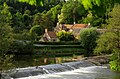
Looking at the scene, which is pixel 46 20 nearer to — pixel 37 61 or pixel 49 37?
pixel 49 37

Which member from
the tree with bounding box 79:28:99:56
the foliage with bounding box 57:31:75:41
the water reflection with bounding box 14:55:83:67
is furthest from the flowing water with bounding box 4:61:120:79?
the foliage with bounding box 57:31:75:41

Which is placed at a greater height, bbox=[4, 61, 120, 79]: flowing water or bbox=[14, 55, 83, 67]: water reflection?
bbox=[4, 61, 120, 79]: flowing water

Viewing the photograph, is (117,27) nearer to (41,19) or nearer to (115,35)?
(115,35)

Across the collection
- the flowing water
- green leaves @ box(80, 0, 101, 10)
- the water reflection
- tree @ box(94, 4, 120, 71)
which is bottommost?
→ the water reflection

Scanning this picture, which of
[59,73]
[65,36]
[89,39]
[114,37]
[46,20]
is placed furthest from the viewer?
[46,20]

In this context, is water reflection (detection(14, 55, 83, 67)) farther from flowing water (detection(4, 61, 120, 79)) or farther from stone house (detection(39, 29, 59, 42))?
stone house (detection(39, 29, 59, 42))

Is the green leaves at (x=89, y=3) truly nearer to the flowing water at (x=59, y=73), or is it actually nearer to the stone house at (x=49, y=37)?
the flowing water at (x=59, y=73)

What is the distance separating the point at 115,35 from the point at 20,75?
10988mm

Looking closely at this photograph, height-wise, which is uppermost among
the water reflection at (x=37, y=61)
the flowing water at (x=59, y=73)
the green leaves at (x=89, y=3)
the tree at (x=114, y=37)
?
the green leaves at (x=89, y=3)

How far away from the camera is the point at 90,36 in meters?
55.1

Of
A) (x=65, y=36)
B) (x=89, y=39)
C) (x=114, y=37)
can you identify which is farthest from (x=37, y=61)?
(x=65, y=36)

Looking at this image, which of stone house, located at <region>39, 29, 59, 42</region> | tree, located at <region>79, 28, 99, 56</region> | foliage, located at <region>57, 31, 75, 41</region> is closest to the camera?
tree, located at <region>79, 28, 99, 56</region>

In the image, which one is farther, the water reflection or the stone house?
the stone house

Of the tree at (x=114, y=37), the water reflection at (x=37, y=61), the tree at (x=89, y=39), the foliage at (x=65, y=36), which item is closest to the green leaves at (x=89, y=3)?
the tree at (x=114, y=37)
